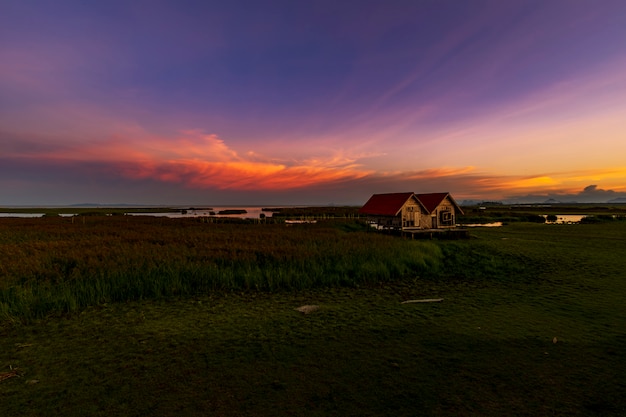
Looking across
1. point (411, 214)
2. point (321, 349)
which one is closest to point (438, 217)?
point (411, 214)

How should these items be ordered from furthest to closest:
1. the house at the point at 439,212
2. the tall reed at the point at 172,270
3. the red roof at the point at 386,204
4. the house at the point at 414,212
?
the house at the point at 439,212
the red roof at the point at 386,204
the house at the point at 414,212
the tall reed at the point at 172,270

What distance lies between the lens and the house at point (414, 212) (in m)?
32.3

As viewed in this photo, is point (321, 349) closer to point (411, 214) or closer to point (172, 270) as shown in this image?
point (172, 270)

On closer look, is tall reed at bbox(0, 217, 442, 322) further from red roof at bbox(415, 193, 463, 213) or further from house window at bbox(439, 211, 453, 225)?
house window at bbox(439, 211, 453, 225)

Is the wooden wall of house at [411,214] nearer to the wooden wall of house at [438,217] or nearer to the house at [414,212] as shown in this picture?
the house at [414,212]

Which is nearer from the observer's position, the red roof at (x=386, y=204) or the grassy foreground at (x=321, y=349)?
the grassy foreground at (x=321, y=349)

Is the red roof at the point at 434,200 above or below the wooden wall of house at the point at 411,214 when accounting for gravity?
above

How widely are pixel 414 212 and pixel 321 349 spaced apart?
94.3ft

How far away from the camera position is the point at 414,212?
32906 millimetres

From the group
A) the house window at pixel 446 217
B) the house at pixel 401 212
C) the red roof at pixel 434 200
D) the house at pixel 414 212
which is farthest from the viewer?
A: the house window at pixel 446 217

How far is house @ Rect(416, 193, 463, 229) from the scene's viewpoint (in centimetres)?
3378

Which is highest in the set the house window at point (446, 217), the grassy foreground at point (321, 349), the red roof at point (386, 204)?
the red roof at point (386, 204)

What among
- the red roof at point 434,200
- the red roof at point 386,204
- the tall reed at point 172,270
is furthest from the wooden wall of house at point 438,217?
the tall reed at point 172,270

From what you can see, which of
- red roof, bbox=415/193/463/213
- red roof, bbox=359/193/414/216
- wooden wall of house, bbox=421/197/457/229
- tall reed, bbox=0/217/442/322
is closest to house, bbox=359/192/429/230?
red roof, bbox=359/193/414/216
